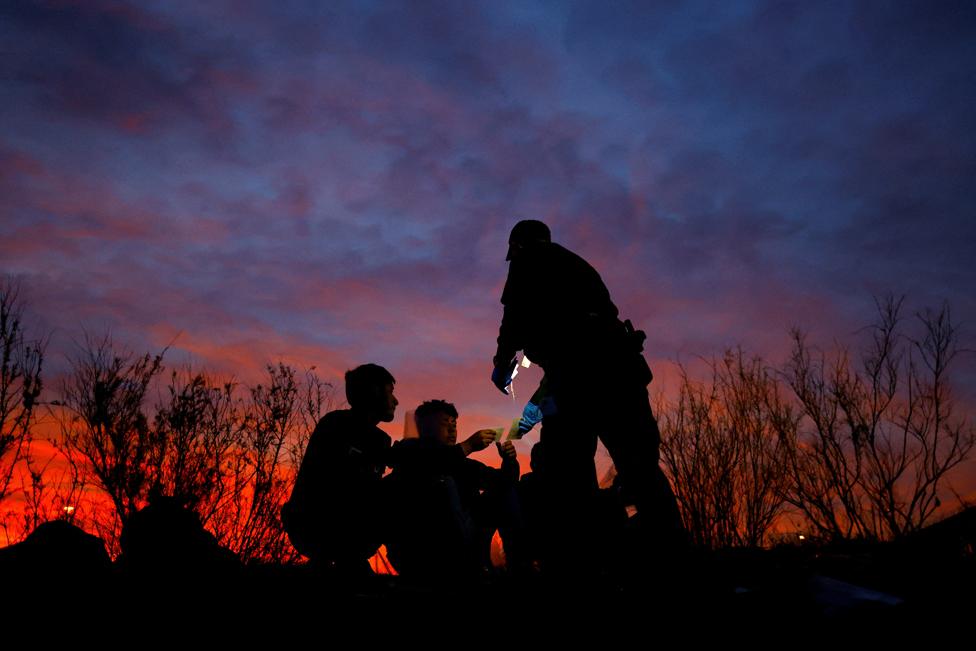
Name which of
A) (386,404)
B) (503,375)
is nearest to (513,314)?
(503,375)

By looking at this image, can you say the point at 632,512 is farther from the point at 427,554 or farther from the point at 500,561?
the point at 427,554

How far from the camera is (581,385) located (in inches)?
109

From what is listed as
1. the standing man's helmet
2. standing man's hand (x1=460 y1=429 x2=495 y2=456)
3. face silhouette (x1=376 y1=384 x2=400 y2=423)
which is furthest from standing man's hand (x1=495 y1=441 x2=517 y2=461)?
the standing man's helmet

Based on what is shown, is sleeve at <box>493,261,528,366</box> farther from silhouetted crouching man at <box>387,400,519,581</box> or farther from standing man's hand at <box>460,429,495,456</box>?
standing man's hand at <box>460,429,495,456</box>

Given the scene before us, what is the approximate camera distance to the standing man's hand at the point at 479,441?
434 centimetres

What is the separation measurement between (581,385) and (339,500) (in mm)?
1596

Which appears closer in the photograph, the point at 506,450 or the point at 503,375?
the point at 503,375

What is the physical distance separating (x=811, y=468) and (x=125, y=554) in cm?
647

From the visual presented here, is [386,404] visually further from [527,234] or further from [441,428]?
[527,234]

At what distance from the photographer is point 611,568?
11.9 ft

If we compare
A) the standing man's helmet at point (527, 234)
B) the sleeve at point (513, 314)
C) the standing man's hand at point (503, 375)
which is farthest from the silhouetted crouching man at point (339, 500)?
the standing man's helmet at point (527, 234)

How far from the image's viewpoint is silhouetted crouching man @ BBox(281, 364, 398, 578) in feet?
10.9

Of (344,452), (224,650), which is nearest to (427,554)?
(344,452)

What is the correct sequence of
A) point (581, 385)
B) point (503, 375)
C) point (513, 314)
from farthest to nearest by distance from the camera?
1. point (503, 375)
2. point (513, 314)
3. point (581, 385)
